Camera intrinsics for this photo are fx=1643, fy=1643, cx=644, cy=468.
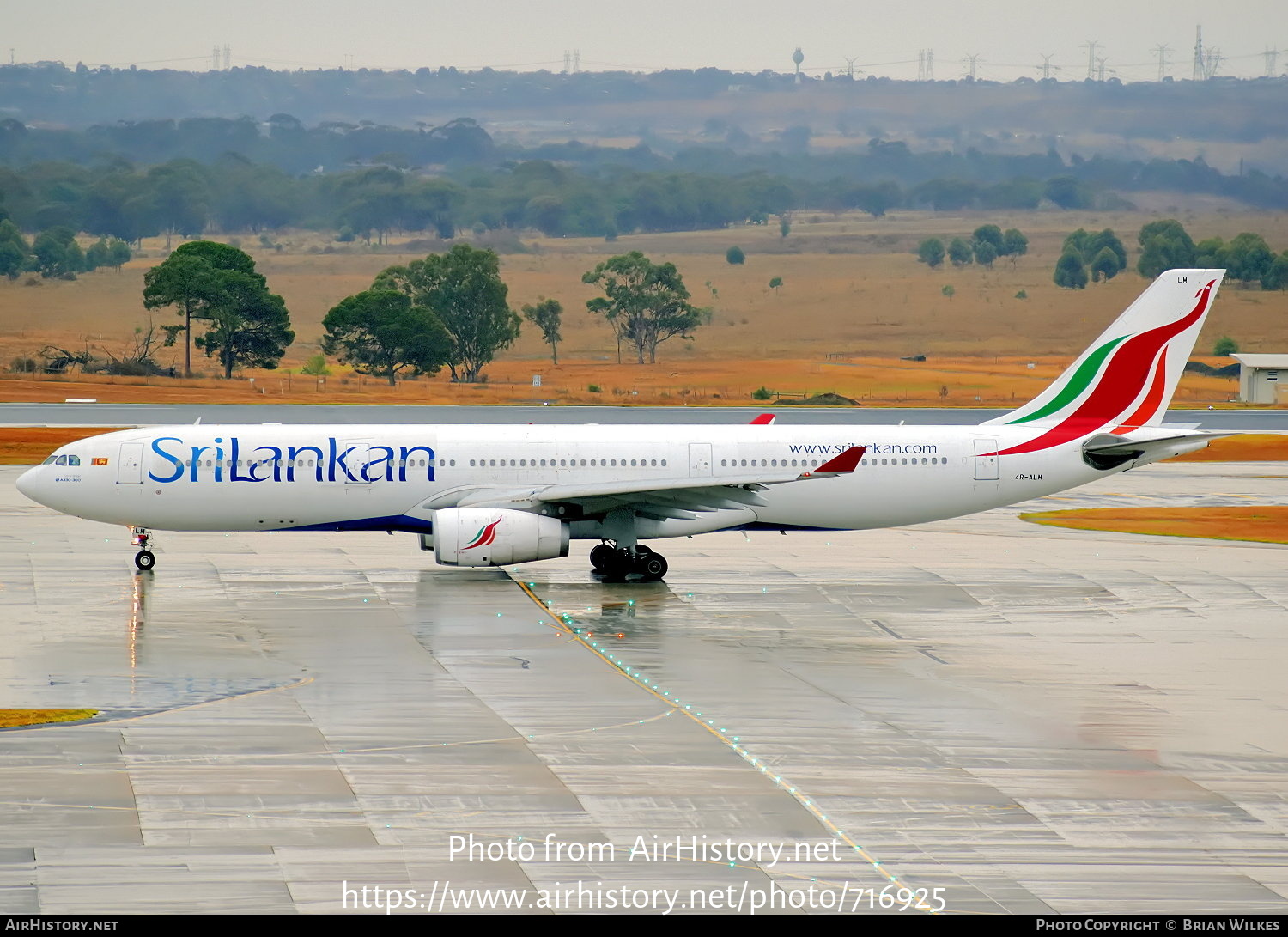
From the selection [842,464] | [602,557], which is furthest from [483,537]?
[842,464]

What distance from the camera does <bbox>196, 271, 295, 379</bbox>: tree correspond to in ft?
374

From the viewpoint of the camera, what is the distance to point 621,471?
128ft

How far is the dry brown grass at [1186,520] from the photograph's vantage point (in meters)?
48.4

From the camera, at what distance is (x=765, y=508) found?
3906 centimetres

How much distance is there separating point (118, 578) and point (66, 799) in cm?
1853

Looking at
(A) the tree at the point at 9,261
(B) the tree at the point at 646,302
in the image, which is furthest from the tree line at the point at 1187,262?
(A) the tree at the point at 9,261

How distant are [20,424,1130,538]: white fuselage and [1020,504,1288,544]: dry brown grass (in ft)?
31.5

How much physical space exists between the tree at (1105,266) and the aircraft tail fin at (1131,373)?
15945 centimetres

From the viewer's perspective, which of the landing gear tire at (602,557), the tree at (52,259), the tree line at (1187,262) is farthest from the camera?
the tree at (52,259)

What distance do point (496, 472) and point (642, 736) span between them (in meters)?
15.8

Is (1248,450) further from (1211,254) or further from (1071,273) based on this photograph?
(1211,254)

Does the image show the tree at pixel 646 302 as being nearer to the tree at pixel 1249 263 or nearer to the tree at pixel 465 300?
the tree at pixel 465 300

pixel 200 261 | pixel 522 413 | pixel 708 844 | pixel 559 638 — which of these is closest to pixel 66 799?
pixel 708 844

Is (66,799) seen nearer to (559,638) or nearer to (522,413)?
(559,638)
